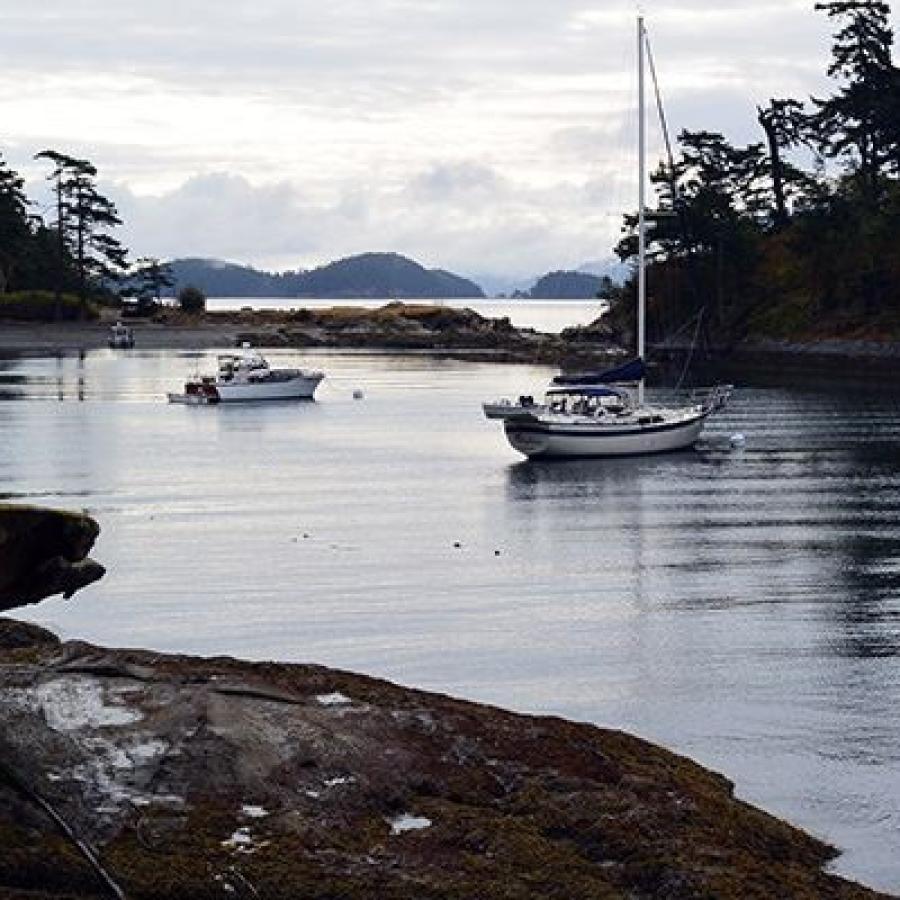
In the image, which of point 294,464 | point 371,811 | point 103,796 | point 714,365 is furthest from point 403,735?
point 714,365

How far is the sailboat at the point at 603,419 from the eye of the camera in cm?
6359

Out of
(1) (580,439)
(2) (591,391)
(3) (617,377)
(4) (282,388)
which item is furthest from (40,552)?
(4) (282,388)

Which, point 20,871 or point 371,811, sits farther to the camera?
point 371,811

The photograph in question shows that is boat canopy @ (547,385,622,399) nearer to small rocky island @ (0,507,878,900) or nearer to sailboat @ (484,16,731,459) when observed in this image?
sailboat @ (484,16,731,459)

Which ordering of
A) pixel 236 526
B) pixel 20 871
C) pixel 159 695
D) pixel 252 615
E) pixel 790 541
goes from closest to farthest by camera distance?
pixel 20 871 < pixel 159 695 < pixel 252 615 < pixel 790 541 < pixel 236 526

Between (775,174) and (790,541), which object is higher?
(775,174)

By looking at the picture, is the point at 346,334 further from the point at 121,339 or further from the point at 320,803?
the point at 320,803

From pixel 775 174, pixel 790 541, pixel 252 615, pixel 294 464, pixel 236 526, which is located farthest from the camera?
pixel 775 174

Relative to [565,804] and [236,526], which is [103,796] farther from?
[236,526]

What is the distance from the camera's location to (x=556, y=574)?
122 feet

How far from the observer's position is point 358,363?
134 m

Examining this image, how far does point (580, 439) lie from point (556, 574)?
87.9 ft

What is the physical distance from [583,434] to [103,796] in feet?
164

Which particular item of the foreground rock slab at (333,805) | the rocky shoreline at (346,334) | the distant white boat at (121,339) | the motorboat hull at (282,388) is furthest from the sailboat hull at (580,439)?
the distant white boat at (121,339)
